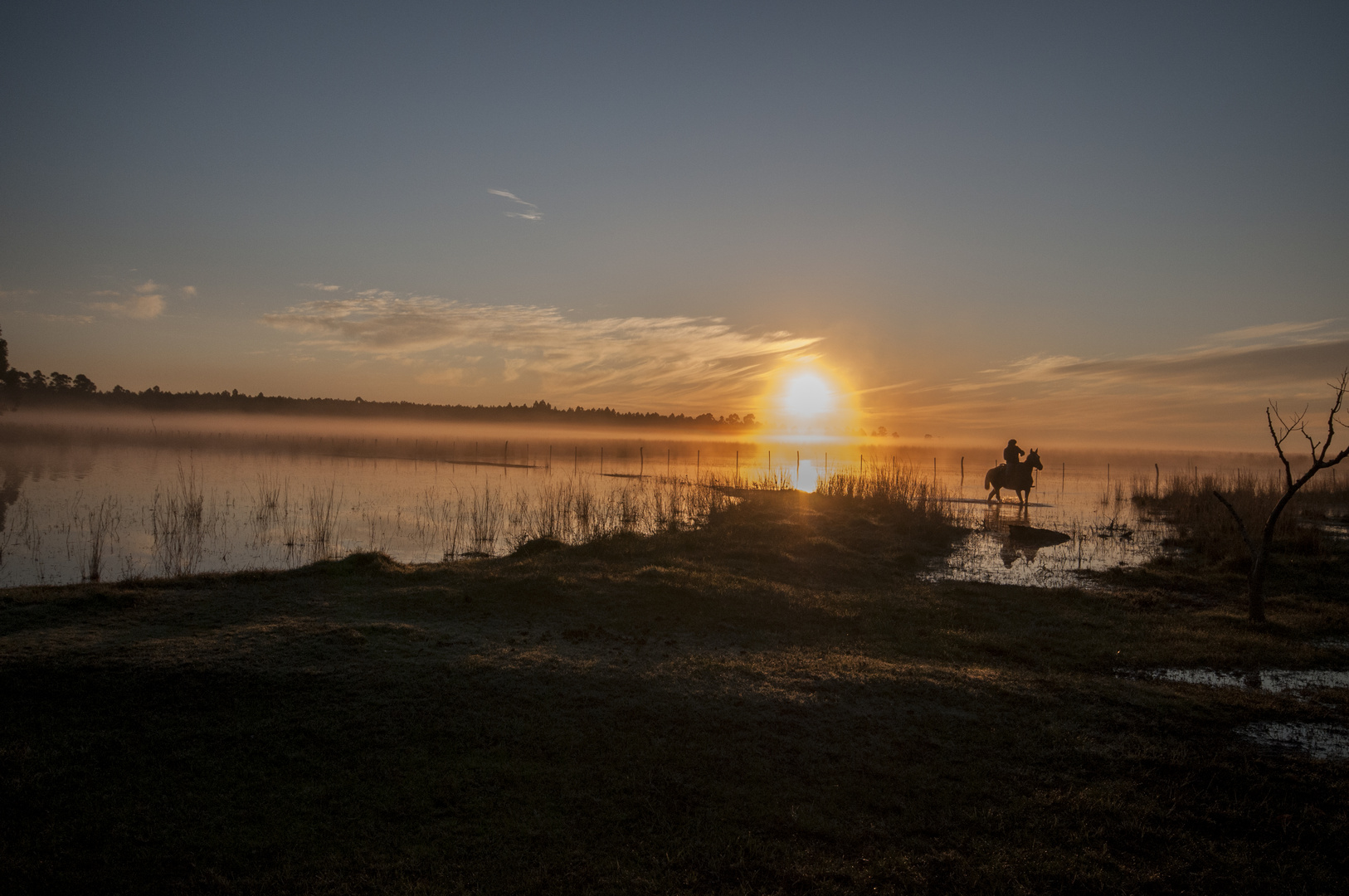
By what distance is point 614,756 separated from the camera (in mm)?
4805

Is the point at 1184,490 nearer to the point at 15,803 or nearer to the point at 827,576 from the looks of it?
the point at 827,576

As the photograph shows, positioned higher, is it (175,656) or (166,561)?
(175,656)

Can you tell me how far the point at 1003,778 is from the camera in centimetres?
471

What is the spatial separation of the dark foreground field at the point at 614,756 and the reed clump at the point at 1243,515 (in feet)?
19.0

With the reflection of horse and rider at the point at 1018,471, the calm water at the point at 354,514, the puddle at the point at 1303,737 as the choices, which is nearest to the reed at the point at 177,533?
the calm water at the point at 354,514

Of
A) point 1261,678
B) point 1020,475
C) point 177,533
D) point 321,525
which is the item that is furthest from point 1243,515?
point 177,533

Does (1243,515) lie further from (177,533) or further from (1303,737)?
(177,533)

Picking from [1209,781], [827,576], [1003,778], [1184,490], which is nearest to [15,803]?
[1003,778]

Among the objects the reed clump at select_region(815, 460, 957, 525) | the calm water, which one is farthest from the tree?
the reed clump at select_region(815, 460, 957, 525)

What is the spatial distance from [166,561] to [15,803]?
37.7 feet

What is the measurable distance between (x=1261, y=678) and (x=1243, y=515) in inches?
627

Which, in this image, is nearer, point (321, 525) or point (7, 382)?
point (321, 525)

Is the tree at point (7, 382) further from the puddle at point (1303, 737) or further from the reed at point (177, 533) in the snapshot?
the puddle at point (1303, 737)

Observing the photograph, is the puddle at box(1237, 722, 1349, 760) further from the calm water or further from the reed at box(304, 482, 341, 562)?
the reed at box(304, 482, 341, 562)
